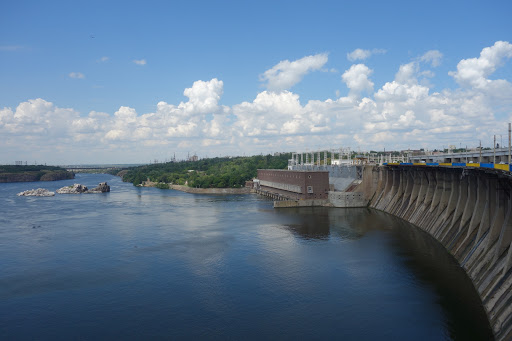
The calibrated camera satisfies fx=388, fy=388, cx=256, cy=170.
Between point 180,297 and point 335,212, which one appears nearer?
point 180,297

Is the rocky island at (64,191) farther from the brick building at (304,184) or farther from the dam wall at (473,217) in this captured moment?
the dam wall at (473,217)

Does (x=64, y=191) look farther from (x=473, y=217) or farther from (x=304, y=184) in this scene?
(x=473, y=217)

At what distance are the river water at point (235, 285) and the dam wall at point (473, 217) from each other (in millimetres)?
1209

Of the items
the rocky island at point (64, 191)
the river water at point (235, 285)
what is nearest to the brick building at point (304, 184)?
the river water at point (235, 285)

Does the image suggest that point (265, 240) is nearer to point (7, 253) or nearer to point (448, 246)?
point (448, 246)

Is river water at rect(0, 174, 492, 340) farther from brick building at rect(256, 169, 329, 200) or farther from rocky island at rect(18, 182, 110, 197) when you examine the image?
rocky island at rect(18, 182, 110, 197)

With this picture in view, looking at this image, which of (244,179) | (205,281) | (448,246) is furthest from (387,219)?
(244,179)

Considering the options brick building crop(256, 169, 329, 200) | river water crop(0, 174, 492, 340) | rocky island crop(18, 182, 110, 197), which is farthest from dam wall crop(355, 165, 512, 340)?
rocky island crop(18, 182, 110, 197)

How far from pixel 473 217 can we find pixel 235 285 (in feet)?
67.5

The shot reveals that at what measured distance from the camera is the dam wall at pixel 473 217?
22.9m

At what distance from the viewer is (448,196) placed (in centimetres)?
4403

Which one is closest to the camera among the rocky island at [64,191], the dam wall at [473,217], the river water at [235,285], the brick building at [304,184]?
the river water at [235,285]

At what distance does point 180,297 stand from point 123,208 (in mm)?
54345

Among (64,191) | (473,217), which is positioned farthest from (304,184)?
(64,191)
